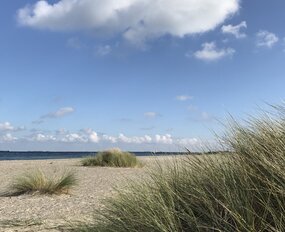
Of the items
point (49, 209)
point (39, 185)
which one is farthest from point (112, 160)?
→ point (49, 209)

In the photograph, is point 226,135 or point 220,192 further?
point 226,135

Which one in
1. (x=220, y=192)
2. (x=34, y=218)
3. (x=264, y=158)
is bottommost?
(x=34, y=218)

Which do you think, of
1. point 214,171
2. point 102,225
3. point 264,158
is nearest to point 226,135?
point 214,171

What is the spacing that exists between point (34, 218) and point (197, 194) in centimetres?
398

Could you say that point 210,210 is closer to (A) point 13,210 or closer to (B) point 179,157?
(B) point 179,157

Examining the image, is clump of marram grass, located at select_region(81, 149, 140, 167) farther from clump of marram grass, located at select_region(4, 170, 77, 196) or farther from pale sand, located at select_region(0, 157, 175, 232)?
clump of marram grass, located at select_region(4, 170, 77, 196)

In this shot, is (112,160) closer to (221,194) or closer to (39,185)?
(39,185)

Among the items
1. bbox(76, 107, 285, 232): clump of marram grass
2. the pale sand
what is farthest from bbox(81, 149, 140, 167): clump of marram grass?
bbox(76, 107, 285, 232): clump of marram grass

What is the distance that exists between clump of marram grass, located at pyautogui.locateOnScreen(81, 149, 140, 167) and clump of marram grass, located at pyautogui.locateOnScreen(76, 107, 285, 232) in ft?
61.8

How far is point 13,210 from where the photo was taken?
29.5ft

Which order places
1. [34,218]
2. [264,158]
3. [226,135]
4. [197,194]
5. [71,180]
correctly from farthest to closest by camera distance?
[71,180]
[34,218]
[226,135]
[197,194]
[264,158]

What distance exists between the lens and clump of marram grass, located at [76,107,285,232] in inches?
156

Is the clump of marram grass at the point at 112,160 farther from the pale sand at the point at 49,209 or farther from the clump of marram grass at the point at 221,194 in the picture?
the clump of marram grass at the point at 221,194

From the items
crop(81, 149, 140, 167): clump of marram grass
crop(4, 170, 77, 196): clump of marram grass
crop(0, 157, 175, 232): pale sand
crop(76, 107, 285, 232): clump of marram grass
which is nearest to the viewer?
crop(76, 107, 285, 232): clump of marram grass
